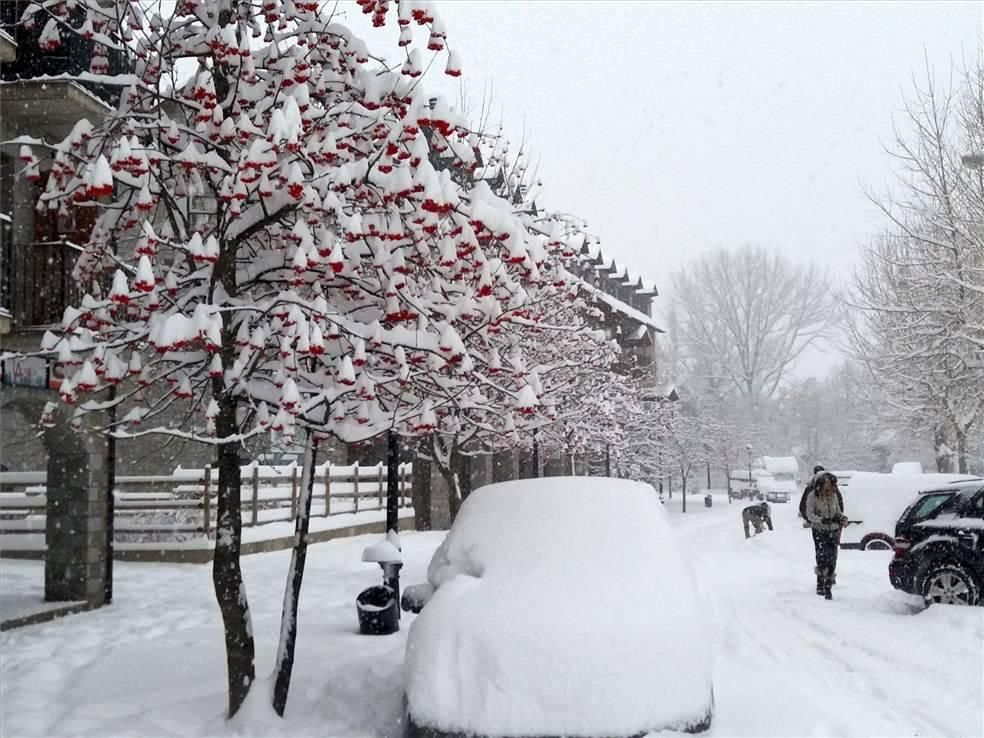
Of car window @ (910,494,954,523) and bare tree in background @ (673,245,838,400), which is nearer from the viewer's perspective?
car window @ (910,494,954,523)

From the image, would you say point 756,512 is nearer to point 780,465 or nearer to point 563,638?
point 563,638

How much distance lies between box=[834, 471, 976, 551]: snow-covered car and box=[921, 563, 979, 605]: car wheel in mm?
9942

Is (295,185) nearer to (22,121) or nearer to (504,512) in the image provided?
(504,512)

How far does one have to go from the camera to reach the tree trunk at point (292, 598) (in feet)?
20.7

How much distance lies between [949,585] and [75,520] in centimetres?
1064

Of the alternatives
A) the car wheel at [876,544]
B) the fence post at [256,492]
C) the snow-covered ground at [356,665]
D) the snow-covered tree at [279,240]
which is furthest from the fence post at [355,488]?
the snow-covered tree at [279,240]

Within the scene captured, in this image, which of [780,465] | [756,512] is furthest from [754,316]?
[756,512]

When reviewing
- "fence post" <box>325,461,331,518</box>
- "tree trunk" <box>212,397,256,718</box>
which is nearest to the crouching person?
"fence post" <box>325,461,331,518</box>

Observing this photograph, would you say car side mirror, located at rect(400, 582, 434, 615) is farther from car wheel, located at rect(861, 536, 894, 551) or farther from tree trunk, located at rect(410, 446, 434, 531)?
tree trunk, located at rect(410, 446, 434, 531)

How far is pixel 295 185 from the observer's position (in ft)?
17.3

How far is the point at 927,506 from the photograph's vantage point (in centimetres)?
1157

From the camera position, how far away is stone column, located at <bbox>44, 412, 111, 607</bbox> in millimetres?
11258

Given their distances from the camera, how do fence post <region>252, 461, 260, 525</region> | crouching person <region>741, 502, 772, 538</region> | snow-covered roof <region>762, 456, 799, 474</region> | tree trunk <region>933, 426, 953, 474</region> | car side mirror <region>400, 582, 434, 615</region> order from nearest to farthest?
1. car side mirror <region>400, 582, 434, 615</region>
2. fence post <region>252, 461, 260, 525</region>
3. crouching person <region>741, 502, 772, 538</region>
4. tree trunk <region>933, 426, 953, 474</region>
5. snow-covered roof <region>762, 456, 799, 474</region>

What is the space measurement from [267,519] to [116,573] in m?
3.67
